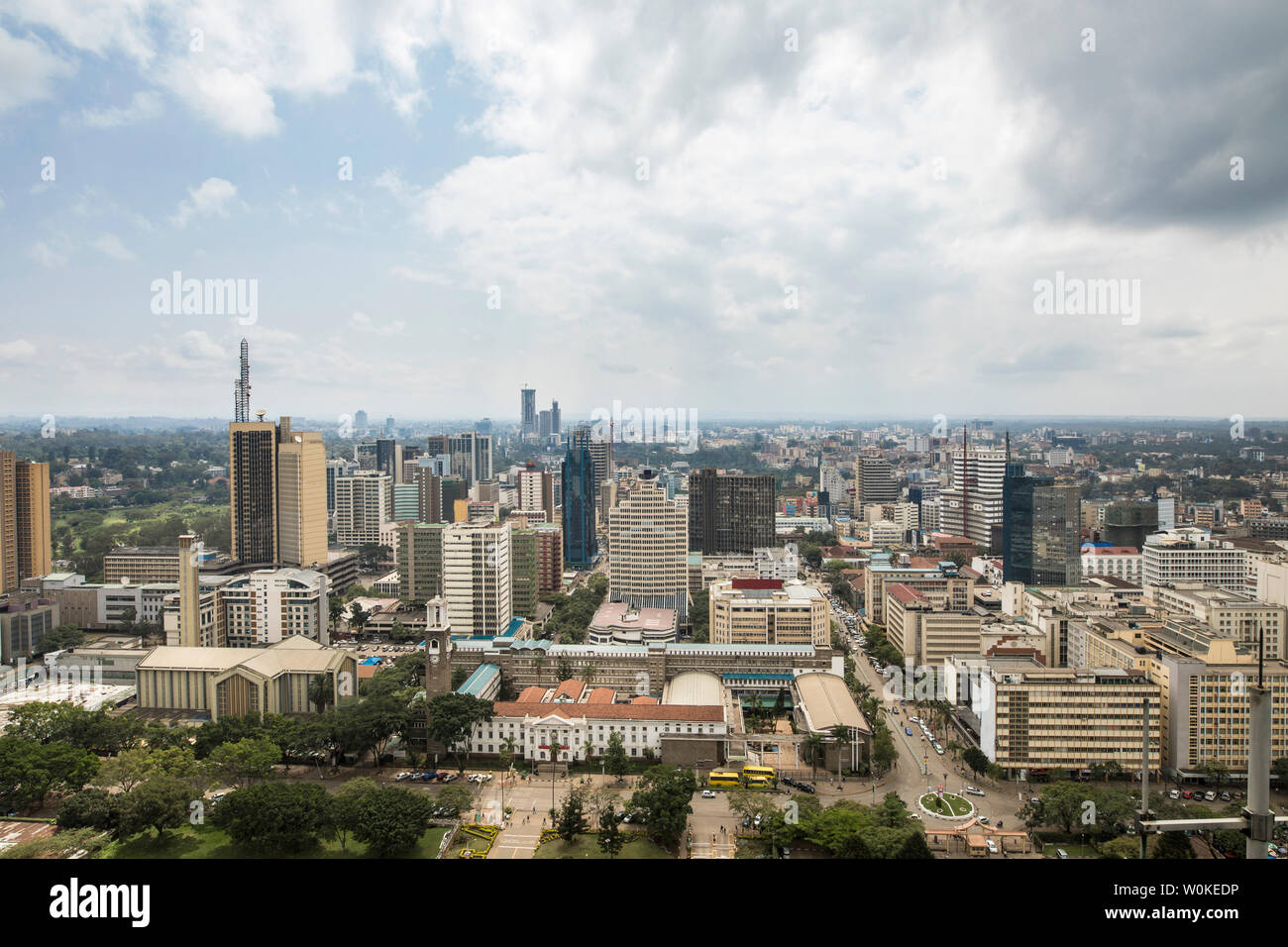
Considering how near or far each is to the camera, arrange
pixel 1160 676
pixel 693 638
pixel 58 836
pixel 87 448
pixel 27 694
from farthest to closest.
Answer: pixel 87 448, pixel 693 638, pixel 27 694, pixel 1160 676, pixel 58 836

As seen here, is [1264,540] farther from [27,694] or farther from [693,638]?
[27,694]

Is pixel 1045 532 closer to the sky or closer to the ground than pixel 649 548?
closer to the sky

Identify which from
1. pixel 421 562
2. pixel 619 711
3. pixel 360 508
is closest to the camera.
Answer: pixel 619 711

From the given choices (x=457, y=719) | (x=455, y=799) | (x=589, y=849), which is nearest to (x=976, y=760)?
(x=589, y=849)

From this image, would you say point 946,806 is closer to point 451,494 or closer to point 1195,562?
point 1195,562

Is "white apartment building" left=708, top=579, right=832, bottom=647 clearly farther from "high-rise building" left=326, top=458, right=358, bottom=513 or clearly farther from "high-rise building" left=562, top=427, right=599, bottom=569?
"high-rise building" left=326, top=458, right=358, bottom=513

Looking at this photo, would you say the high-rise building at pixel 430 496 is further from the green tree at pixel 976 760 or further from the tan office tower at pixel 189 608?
the green tree at pixel 976 760
